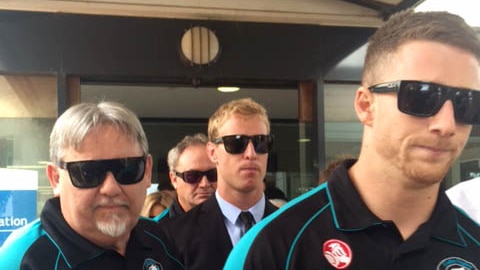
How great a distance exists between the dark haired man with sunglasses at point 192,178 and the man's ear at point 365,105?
2.18 metres

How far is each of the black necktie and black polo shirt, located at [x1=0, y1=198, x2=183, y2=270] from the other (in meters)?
0.86

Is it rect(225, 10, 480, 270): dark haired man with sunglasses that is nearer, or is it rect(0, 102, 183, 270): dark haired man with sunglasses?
rect(225, 10, 480, 270): dark haired man with sunglasses

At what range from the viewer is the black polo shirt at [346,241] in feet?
4.96

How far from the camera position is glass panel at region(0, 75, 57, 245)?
494 centimetres

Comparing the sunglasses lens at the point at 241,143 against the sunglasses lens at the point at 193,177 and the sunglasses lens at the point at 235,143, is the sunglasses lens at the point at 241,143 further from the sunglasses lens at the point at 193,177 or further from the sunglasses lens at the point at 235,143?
the sunglasses lens at the point at 193,177

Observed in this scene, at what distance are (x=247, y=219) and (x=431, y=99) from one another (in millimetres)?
1728

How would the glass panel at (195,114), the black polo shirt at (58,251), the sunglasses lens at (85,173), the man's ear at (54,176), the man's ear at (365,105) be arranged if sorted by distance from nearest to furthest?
the man's ear at (365,105)
the black polo shirt at (58,251)
the sunglasses lens at (85,173)
the man's ear at (54,176)
the glass panel at (195,114)

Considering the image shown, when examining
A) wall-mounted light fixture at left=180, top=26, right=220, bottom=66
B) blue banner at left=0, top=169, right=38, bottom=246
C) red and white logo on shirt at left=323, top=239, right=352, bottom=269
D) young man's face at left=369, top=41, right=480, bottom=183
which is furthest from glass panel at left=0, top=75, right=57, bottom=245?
young man's face at left=369, top=41, right=480, bottom=183

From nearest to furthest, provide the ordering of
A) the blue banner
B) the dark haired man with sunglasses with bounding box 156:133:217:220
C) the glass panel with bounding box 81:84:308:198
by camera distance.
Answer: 1. the dark haired man with sunglasses with bounding box 156:133:217:220
2. the blue banner
3. the glass panel with bounding box 81:84:308:198

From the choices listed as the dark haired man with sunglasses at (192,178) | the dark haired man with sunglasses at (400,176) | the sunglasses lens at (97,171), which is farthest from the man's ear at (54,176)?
the dark haired man with sunglasses at (192,178)

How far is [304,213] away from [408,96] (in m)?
0.46

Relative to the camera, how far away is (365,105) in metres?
1.60

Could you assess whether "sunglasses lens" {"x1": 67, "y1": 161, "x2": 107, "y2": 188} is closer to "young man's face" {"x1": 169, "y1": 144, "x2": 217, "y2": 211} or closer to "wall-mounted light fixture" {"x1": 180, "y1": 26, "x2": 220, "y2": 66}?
"young man's face" {"x1": 169, "y1": 144, "x2": 217, "y2": 211}

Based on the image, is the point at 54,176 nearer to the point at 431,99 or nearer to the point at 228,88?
the point at 431,99
